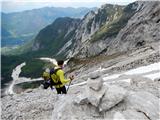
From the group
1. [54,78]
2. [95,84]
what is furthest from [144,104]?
[54,78]

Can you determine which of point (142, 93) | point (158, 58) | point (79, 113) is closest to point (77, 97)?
point (79, 113)

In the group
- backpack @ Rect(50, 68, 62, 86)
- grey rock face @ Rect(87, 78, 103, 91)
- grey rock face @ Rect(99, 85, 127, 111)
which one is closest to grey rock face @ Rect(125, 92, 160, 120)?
grey rock face @ Rect(99, 85, 127, 111)

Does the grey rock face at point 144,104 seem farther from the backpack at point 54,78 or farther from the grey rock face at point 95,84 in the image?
the backpack at point 54,78

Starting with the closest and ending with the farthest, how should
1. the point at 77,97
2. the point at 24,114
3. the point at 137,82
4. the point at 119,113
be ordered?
the point at 119,113 → the point at 77,97 → the point at 24,114 → the point at 137,82

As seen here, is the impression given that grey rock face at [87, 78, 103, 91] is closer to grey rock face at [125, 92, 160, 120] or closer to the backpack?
grey rock face at [125, 92, 160, 120]

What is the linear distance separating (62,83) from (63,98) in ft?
9.98

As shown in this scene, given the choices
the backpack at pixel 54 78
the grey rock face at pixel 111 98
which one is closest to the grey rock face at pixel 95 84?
the grey rock face at pixel 111 98

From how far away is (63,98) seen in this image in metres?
18.4

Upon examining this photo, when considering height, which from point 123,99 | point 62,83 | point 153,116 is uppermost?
point 62,83

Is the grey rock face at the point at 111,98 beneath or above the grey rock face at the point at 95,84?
beneath

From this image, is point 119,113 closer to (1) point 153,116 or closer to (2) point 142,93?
(1) point 153,116

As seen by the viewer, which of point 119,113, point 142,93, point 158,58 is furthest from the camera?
point 158,58

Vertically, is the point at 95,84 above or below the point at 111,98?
above

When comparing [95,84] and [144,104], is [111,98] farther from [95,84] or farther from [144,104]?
[144,104]
